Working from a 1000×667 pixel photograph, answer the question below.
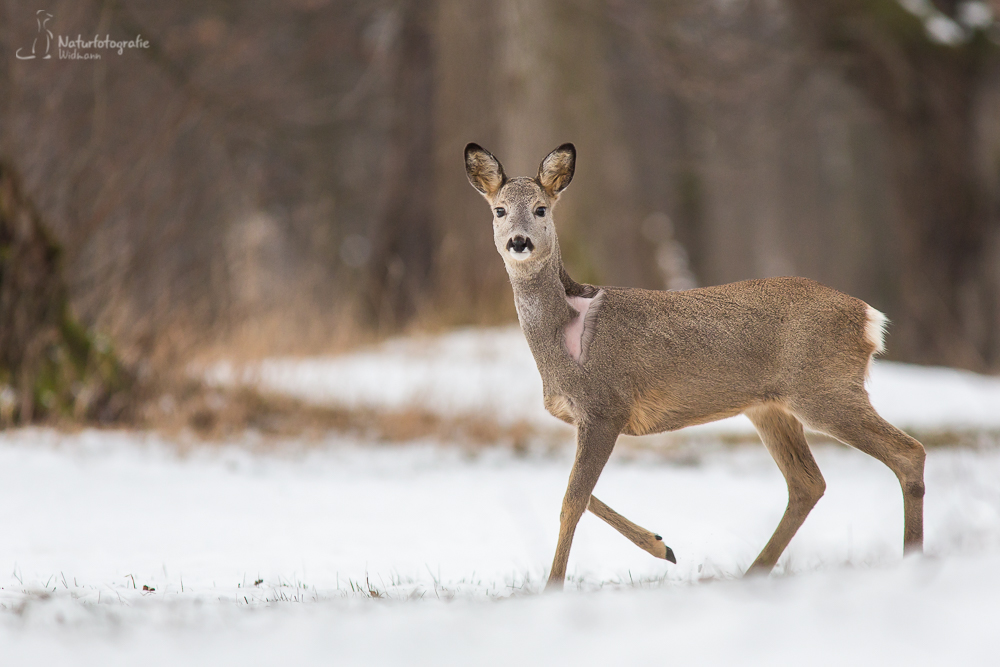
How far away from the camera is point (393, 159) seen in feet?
55.5

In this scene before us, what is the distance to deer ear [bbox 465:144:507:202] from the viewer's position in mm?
3584

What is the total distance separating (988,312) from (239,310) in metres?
10.3

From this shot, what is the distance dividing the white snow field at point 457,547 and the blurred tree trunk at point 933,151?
359 centimetres

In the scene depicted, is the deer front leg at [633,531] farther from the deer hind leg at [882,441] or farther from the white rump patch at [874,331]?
the white rump patch at [874,331]

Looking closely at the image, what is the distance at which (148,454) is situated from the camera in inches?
267

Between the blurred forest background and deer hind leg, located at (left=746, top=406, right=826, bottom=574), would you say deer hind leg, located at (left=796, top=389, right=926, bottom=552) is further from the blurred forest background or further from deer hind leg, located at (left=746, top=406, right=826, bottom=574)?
the blurred forest background

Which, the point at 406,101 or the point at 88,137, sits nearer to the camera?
the point at 88,137

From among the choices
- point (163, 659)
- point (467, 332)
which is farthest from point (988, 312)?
point (163, 659)

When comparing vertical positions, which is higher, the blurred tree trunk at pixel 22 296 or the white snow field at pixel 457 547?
the blurred tree trunk at pixel 22 296

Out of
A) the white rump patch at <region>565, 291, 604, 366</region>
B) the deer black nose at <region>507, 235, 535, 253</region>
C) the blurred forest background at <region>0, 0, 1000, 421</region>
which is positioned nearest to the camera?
the deer black nose at <region>507, 235, 535, 253</region>

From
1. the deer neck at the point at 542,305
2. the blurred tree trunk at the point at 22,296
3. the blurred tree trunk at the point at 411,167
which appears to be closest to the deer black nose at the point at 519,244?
the deer neck at the point at 542,305

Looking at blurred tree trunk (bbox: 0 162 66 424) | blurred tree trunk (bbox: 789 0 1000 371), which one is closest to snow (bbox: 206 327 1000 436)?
blurred tree trunk (bbox: 0 162 66 424)

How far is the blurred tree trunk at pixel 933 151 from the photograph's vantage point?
12.8 meters

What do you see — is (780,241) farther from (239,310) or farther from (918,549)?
(918,549)
